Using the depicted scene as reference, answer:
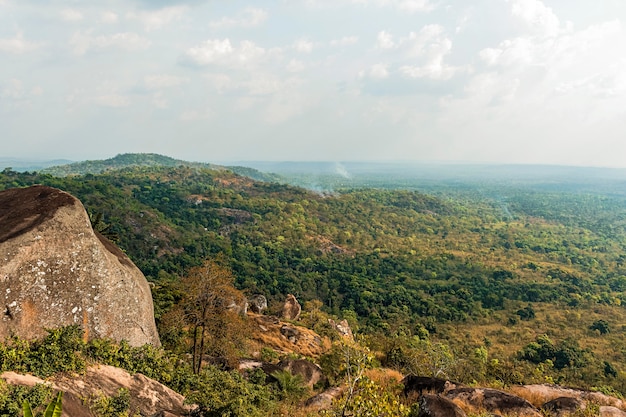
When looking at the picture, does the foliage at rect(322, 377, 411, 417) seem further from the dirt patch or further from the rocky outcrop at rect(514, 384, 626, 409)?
the rocky outcrop at rect(514, 384, 626, 409)

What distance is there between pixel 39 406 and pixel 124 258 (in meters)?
7.82

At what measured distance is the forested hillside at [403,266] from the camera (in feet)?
171

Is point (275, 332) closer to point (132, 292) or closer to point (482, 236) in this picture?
point (132, 292)

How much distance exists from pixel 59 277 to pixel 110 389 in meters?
4.02

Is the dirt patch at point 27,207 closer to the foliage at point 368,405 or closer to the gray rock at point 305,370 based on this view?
the foliage at point 368,405

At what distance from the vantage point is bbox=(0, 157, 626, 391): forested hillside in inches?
2052

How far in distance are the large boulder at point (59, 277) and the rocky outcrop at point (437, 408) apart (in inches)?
405

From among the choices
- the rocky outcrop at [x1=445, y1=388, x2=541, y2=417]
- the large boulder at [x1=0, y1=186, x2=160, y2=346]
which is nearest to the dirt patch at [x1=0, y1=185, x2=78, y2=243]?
the large boulder at [x1=0, y1=186, x2=160, y2=346]

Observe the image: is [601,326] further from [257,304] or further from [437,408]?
[437,408]

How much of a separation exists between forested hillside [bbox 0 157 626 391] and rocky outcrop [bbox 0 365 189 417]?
452 inches

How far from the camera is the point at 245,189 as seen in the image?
14775 centimetres

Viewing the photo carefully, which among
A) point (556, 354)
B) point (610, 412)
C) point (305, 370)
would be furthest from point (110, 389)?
point (556, 354)

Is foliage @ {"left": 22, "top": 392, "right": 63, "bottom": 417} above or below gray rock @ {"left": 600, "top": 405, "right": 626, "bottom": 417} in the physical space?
above

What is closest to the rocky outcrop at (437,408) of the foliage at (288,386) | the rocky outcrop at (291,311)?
the foliage at (288,386)
